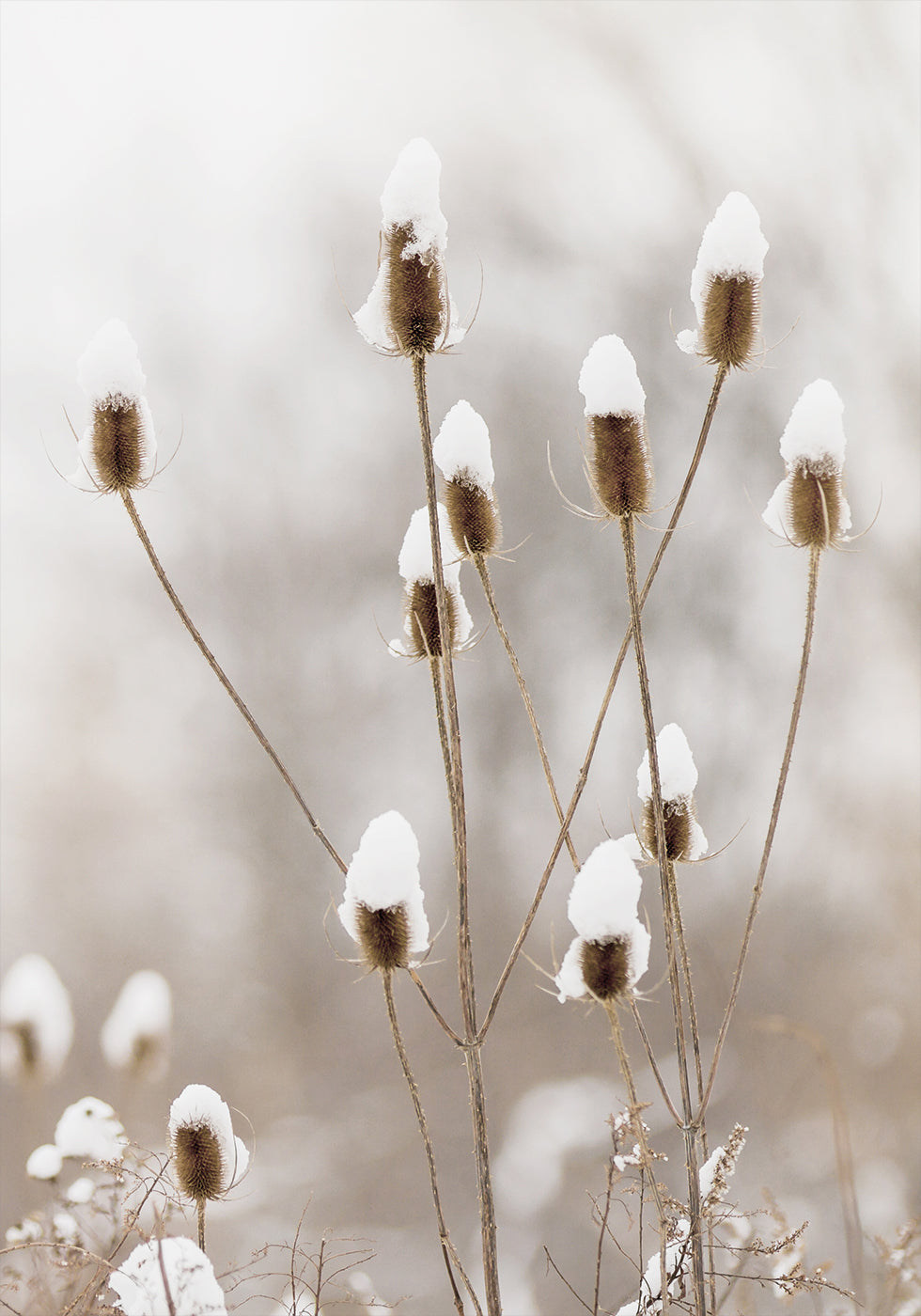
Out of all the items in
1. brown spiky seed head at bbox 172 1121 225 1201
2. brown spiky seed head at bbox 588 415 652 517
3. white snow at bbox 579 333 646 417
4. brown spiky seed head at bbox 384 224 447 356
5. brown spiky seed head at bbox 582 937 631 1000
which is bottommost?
brown spiky seed head at bbox 172 1121 225 1201

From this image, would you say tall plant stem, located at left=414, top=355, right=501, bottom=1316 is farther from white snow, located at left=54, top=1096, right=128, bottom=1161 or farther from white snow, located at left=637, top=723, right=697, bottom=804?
white snow, located at left=54, top=1096, right=128, bottom=1161

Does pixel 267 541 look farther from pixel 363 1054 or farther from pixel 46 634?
pixel 363 1054

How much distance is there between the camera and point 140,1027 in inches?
46.8

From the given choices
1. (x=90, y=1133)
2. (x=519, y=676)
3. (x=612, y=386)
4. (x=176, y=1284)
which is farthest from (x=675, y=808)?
(x=90, y=1133)

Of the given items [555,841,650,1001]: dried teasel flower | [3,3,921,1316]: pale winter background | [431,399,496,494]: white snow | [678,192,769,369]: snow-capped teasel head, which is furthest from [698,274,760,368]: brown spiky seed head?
[3,3,921,1316]: pale winter background

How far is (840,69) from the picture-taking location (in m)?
1.48

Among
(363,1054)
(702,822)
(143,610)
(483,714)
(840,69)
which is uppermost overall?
(840,69)

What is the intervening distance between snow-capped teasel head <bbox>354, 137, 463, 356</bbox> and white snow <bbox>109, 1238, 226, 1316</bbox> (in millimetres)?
423

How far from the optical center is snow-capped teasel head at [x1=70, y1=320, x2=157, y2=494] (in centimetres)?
53

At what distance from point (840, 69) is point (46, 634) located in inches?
51.6

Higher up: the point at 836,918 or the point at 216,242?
the point at 216,242

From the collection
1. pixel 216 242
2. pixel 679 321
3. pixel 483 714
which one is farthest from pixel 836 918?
pixel 216 242

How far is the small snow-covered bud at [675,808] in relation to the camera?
0.57m

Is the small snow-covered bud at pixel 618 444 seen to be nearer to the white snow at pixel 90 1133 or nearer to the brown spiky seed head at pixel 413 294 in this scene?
the brown spiky seed head at pixel 413 294
